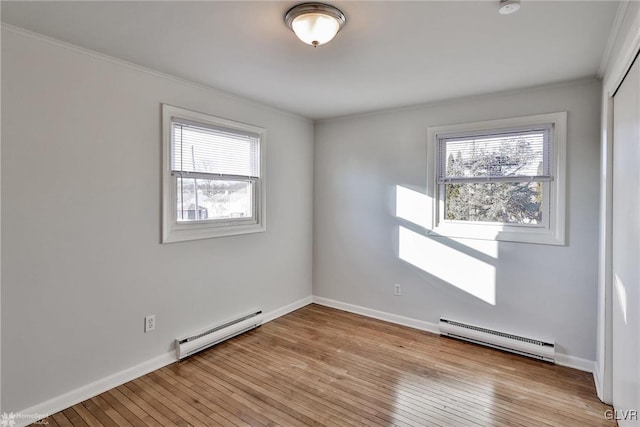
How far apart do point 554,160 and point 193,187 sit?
10.6 feet

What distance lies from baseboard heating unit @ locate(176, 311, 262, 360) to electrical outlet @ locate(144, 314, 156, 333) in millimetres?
272

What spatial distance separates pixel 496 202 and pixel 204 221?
281cm

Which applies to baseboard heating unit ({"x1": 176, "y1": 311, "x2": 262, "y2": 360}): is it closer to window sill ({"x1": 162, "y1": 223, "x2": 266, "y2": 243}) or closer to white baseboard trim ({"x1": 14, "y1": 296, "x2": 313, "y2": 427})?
white baseboard trim ({"x1": 14, "y1": 296, "x2": 313, "y2": 427})

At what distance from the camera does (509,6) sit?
65.4 inches

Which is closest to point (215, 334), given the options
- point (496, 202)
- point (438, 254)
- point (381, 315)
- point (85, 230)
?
point (85, 230)

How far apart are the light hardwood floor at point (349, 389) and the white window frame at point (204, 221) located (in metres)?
1.09

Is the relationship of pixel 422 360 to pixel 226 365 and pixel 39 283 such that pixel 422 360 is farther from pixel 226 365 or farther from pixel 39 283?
pixel 39 283

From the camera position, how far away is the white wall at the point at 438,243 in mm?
2725

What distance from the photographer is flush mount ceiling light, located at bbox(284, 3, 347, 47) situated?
5.60 feet

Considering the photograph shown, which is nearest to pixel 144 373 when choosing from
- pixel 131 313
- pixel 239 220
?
pixel 131 313

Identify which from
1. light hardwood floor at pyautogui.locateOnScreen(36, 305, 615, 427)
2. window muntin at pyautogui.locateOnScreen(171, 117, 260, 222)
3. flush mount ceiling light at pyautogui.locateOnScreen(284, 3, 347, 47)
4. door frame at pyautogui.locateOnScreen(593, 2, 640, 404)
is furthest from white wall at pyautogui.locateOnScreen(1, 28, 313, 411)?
door frame at pyautogui.locateOnScreen(593, 2, 640, 404)

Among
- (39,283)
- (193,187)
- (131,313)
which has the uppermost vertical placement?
(193,187)

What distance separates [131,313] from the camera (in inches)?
100

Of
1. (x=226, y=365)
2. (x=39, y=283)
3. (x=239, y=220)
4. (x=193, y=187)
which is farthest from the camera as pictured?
(x=239, y=220)
